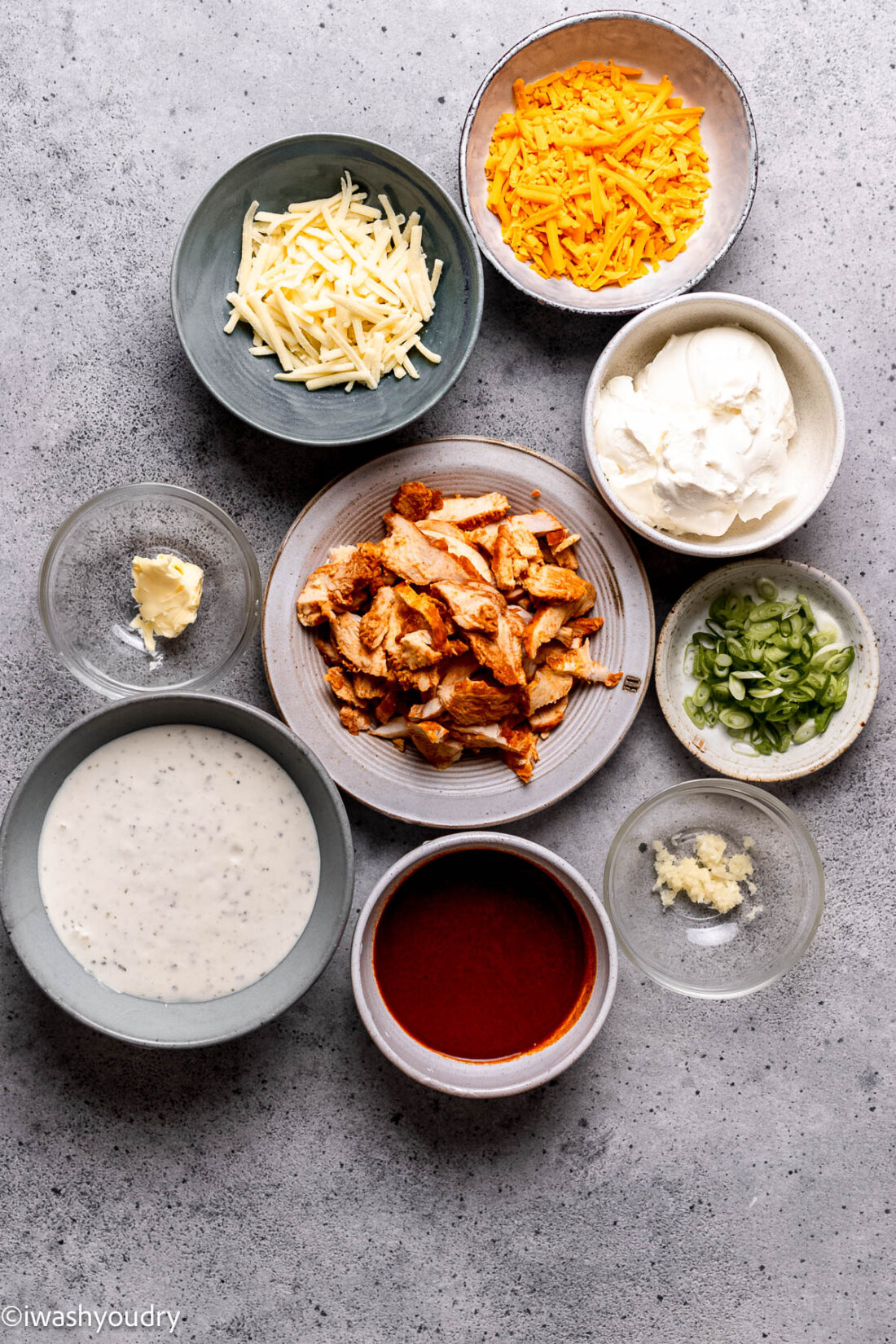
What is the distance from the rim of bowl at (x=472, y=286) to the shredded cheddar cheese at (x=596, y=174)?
15 centimetres

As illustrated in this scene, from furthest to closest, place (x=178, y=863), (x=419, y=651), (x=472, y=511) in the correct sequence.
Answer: (x=472, y=511)
(x=419, y=651)
(x=178, y=863)

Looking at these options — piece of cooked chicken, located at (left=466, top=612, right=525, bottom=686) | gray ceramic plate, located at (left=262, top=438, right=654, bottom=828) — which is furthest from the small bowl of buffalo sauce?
piece of cooked chicken, located at (left=466, top=612, right=525, bottom=686)

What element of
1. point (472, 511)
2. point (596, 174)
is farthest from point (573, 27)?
point (472, 511)

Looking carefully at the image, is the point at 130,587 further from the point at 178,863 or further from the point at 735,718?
the point at 735,718

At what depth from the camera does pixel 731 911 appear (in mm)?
2127

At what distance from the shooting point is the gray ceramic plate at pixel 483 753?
79.5 inches

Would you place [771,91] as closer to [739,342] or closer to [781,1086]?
[739,342]

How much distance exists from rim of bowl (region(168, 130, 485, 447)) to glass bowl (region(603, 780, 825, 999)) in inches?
42.0

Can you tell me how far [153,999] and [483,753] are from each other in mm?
875

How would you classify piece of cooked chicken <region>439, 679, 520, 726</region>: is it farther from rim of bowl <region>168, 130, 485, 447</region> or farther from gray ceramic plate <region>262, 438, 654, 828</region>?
rim of bowl <region>168, 130, 485, 447</region>

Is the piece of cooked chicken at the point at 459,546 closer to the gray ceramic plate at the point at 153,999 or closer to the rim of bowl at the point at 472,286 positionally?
the rim of bowl at the point at 472,286

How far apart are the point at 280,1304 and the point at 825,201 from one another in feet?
9.68

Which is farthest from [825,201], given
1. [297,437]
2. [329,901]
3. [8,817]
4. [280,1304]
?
[280,1304]

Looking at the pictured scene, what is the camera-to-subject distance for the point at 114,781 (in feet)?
6.10
